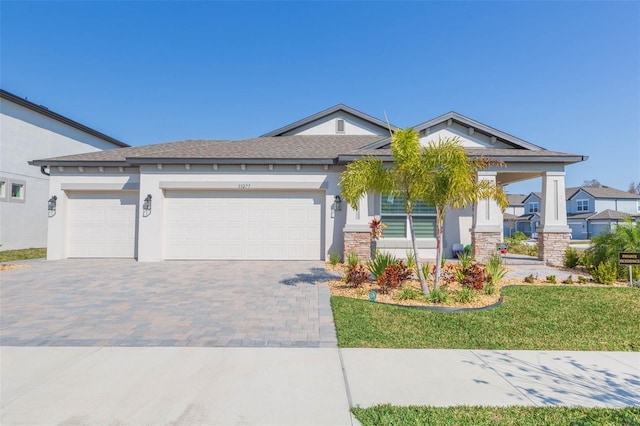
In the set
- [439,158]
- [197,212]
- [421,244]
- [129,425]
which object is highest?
→ [439,158]

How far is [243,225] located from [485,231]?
30.8 ft

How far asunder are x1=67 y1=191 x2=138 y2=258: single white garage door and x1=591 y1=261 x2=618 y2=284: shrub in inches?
637

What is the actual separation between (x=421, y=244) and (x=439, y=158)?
20.6ft

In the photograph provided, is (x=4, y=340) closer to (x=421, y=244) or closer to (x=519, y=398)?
(x=519, y=398)

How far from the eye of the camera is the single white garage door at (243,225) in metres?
12.7

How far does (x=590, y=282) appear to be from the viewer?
8922mm

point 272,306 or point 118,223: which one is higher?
point 118,223

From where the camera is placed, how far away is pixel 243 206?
41.9 ft

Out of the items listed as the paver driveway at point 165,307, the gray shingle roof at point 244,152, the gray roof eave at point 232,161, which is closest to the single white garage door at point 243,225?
the gray roof eave at point 232,161

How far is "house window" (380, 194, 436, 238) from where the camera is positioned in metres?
12.5

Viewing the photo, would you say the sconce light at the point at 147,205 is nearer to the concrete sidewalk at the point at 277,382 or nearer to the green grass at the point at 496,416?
the concrete sidewalk at the point at 277,382

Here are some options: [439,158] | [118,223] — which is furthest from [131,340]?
[118,223]

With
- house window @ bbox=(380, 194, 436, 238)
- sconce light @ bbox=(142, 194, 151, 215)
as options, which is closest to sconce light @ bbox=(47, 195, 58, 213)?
sconce light @ bbox=(142, 194, 151, 215)

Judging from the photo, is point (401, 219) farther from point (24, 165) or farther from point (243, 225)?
point (24, 165)
